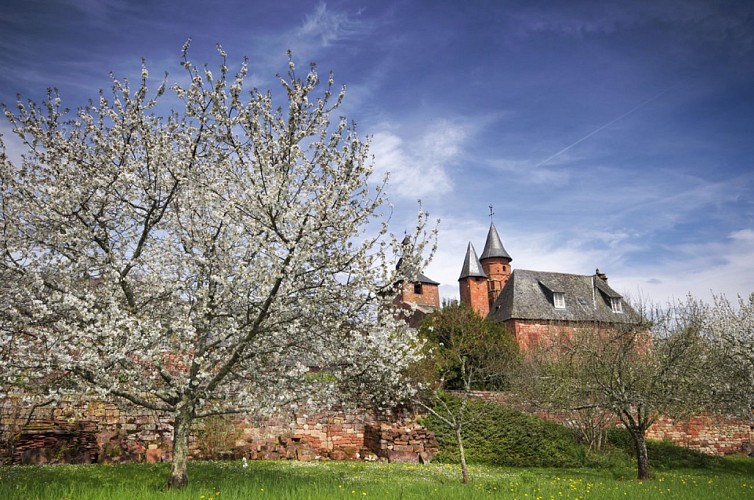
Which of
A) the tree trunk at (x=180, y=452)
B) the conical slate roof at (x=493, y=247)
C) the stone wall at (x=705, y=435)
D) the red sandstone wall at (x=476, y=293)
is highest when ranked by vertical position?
the conical slate roof at (x=493, y=247)

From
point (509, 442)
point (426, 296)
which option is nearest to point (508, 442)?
point (509, 442)

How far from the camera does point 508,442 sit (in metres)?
21.2

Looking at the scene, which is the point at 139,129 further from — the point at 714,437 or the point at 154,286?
the point at 714,437

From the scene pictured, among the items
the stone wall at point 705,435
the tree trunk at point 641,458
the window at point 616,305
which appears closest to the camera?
the tree trunk at point 641,458

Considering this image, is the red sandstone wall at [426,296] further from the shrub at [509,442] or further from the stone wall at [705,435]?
the shrub at [509,442]

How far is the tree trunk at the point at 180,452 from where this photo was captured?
33.8 ft

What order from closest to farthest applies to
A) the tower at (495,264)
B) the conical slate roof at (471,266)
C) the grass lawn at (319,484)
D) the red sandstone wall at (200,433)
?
1. the grass lawn at (319,484)
2. the red sandstone wall at (200,433)
3. the conical slate roof at (471,266)
4. the tower at (495,264)

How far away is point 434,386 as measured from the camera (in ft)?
74.6

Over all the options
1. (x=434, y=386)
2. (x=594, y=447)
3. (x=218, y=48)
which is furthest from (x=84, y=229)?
(x=594, y=447)

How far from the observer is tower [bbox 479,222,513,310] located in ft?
168

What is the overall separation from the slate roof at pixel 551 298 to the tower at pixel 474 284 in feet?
12.0

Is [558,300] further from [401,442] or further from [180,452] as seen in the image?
[180,452]

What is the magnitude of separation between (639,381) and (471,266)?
33843mm

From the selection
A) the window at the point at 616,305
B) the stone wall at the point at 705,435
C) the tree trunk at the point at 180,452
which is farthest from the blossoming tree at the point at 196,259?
the window at the point at 616,305
